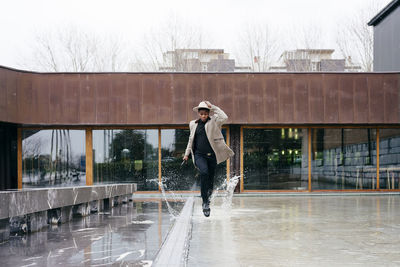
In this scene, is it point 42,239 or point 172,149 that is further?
point 172,149

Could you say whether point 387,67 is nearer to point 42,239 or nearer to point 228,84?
point 228,84

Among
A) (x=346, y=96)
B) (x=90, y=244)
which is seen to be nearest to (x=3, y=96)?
(x=90, y=244)

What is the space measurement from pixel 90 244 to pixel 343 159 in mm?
13370

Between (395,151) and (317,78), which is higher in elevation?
(317,78)

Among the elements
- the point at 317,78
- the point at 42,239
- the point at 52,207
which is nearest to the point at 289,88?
the point at 317,78

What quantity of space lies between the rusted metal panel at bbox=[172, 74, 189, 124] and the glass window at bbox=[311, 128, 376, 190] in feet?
17.4

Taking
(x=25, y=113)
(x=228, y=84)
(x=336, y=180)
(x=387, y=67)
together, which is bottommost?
(x=336, y=180)

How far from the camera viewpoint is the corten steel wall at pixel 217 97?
1595 centimetres

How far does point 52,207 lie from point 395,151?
14.2 meters

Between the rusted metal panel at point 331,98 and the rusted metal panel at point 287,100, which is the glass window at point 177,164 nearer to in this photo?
the rusted metal panel at point 287,100

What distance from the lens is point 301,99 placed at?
16.2m

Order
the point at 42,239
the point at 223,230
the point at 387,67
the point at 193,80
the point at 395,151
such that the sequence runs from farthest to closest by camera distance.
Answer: the point at 387,67
the point at 395,151
the point at 193,80
the point at 223,230
the point at 42,239

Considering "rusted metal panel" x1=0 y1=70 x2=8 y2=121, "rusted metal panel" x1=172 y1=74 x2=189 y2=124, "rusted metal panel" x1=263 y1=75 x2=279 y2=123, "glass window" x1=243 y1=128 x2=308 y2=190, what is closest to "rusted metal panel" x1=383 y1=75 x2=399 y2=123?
"glass window" x1=243 y1=128 x2=308 y2=190

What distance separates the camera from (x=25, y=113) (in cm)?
1566
